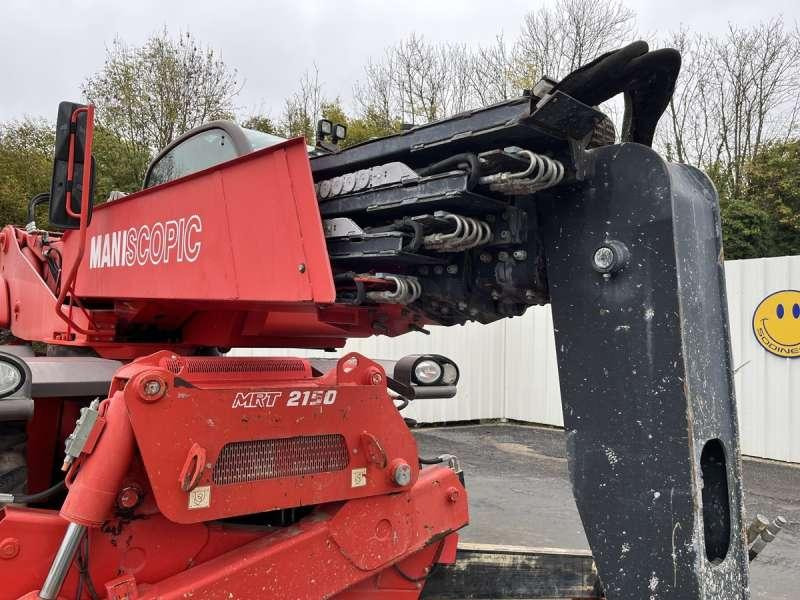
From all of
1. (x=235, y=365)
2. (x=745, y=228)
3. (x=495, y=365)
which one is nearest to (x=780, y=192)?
(x=745, y=228)

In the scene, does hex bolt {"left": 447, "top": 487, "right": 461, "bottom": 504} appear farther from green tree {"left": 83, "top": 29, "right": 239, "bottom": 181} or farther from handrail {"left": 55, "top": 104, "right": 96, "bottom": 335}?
green tree {"left": 83, "top": 29, "right": 239, "bottom": 181}

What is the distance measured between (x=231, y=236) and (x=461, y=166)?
2.55 feet

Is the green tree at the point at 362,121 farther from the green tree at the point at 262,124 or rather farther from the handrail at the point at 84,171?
the handrail at the point at 84,171

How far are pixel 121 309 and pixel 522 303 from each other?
77.7 inches

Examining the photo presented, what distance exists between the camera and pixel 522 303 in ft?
7.01

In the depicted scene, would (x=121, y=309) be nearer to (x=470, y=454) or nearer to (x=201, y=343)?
(x=201, y=343)

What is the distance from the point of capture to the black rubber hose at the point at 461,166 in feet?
5.74

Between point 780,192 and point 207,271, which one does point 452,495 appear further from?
point 780,192

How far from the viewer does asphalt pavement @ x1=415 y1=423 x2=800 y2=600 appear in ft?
16.8

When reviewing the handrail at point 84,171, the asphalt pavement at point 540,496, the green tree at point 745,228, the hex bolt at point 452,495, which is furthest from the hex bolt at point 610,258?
the green tree at point 745,228

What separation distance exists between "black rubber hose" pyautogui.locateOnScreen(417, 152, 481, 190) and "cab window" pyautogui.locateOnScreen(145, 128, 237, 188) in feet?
4.62

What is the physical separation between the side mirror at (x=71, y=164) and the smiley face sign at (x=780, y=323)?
7.70m

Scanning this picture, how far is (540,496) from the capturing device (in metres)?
6.91

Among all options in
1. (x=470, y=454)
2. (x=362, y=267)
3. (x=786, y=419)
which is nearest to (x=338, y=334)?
(x=362, y=267)
